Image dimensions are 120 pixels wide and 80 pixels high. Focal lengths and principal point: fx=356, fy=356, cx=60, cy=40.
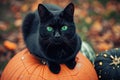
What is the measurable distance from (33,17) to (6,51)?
1203mm

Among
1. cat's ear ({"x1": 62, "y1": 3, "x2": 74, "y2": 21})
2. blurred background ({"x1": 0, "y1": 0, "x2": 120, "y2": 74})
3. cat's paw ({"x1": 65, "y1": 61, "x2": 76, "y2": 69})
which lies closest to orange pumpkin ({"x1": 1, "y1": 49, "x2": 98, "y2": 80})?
cat's paw ({"x1": 65, "y1": 61, "x2": 76, "y2": 69})

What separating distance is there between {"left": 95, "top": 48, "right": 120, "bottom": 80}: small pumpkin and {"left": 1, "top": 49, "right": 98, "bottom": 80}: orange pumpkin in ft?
0.32

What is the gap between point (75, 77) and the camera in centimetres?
318

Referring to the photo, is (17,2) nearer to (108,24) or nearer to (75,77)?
(108,24)

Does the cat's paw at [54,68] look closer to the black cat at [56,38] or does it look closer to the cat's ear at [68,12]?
the black cat at [56,38]

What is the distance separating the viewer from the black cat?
2.94 m

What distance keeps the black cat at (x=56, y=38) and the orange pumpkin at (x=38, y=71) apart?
0.19 ft

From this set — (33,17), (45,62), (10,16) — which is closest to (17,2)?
(10,16)

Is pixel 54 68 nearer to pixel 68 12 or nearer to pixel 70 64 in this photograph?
pixel 70 64

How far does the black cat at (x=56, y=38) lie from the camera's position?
2938 millimetres

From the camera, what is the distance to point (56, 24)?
2934 millimetres

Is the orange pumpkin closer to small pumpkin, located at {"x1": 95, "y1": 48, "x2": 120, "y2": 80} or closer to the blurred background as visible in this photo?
small pumpkin, located at {"x1": 95, "y1": 48, "x2": 120, "y2": 80}

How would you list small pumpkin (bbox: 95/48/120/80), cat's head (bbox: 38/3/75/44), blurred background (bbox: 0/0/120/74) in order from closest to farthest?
cat's head (bbox: 38/3/75/44) < small pumpkin (bbox: 95/48/120/80) < blurred background (bbox: 0/0/120/74)

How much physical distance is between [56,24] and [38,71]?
50cm
